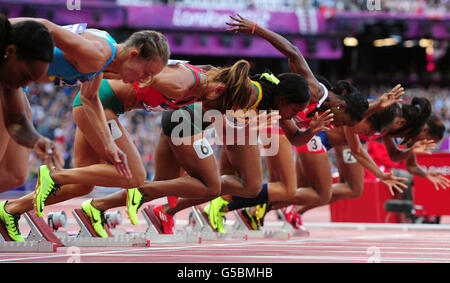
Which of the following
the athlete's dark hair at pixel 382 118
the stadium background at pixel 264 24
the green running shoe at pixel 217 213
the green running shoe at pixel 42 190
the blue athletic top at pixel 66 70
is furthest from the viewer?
the stadium background at pixel 264 24

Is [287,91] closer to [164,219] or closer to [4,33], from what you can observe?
[164,219]

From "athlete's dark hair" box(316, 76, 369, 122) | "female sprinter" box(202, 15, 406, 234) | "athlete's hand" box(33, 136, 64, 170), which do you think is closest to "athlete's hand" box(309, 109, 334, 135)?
"female sprinter" box(202, 15, 406, 234)

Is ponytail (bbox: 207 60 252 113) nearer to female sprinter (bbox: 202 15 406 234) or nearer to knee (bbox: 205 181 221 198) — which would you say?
female sprinter (bbox: 202 15 406 234)

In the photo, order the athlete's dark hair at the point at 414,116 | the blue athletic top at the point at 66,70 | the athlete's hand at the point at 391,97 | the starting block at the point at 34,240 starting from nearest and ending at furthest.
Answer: the blue athletic top at the point at 66,70 → the starting block at the point at 34,240 → the athlete's hand at the point at 391,97 → the athlete's dark hair at the point at 414,116

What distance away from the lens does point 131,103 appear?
6.02 m

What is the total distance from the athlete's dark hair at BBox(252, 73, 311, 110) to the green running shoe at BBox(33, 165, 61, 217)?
1.87m

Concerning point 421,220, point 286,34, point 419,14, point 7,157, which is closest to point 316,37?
point 286,34

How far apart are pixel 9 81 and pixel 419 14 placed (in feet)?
79.1

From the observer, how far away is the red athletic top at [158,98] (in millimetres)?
5684

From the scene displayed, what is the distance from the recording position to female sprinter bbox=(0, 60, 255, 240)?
18.0 ft

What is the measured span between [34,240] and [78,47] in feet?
7.19
